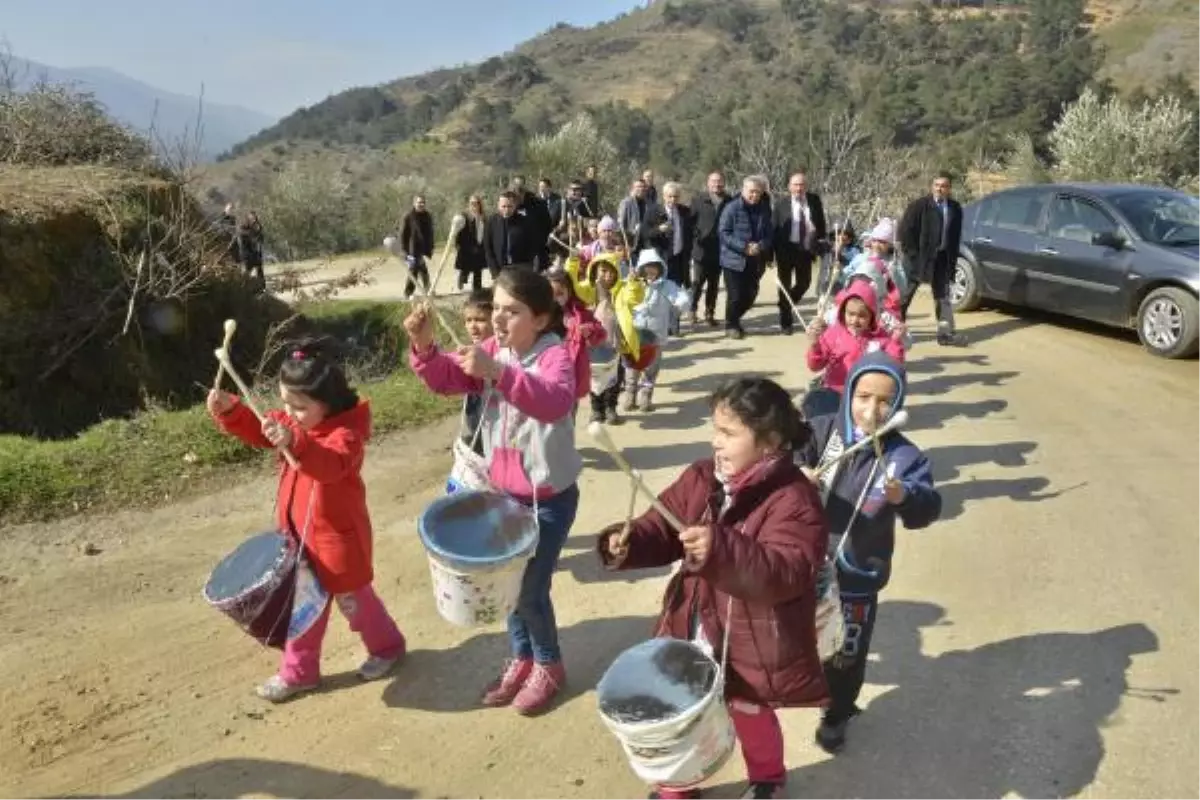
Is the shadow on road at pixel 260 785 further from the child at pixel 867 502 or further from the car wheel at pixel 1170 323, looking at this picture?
the car wheel at pixel 1170 323

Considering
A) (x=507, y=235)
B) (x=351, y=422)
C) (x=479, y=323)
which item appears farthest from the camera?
(x=507, y=235)

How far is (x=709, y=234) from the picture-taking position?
36.3 ft

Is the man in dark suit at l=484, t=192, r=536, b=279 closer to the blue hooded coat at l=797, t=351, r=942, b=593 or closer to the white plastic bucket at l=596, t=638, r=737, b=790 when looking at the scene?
the blue hooded coat at l=797, t=351, r=942, b=593

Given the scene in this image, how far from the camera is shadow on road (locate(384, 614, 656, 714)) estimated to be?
3.88 metres

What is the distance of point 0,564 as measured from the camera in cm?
518

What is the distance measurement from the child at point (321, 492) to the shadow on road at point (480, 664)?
Answer: 0.17 metres

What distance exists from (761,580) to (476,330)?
2325 millimetres

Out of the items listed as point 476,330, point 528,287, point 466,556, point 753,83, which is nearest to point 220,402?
point 466,556

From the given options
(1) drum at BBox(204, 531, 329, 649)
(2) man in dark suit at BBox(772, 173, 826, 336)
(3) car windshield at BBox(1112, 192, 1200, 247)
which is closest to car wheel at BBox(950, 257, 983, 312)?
(3) car windshield at BBox(1112, 192, 1200, 247)

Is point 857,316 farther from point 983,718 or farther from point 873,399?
point 983,718

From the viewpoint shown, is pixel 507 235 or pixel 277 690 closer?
pixel 277 690

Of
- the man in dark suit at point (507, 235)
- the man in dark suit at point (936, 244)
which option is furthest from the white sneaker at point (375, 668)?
the man in dark suit at point (507, 235)

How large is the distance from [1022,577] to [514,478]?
2967mm

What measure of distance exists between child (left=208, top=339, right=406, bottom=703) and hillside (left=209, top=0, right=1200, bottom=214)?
3084 cm
